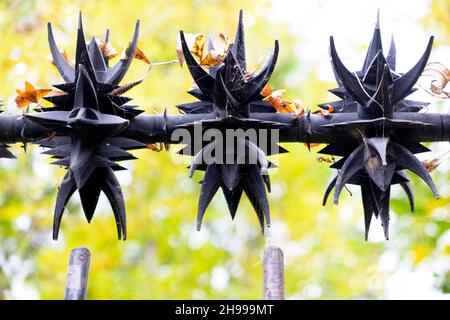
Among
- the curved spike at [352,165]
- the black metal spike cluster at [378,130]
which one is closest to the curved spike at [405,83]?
the black metal spike cluster at [378,130]

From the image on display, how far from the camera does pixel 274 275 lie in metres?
1.80

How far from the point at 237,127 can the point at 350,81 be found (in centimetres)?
43

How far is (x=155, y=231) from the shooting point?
7.71 metres

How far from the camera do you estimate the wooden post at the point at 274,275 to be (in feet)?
5.90

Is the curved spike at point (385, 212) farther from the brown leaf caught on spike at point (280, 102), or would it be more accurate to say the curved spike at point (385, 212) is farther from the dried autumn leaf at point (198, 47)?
the dried autumn leaf at point (198, 47)

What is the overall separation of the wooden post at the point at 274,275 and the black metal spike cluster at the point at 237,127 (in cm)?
41

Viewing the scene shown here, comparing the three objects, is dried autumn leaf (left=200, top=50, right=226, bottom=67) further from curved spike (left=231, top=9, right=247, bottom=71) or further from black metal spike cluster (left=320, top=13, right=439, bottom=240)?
black metal spike cluster (left=320, top=13, right=439, bottom=240)

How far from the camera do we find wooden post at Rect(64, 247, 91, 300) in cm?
183

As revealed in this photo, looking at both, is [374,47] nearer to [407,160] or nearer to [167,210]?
[407,160]

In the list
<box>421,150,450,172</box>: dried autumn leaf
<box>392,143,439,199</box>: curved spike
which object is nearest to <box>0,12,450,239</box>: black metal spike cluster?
<box>392,143,439,199</box>: curved spike

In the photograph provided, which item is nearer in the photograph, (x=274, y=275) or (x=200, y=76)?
(x=274, y=275)

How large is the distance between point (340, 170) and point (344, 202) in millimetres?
5953

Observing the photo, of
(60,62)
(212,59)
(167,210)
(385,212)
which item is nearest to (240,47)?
(212,59)
